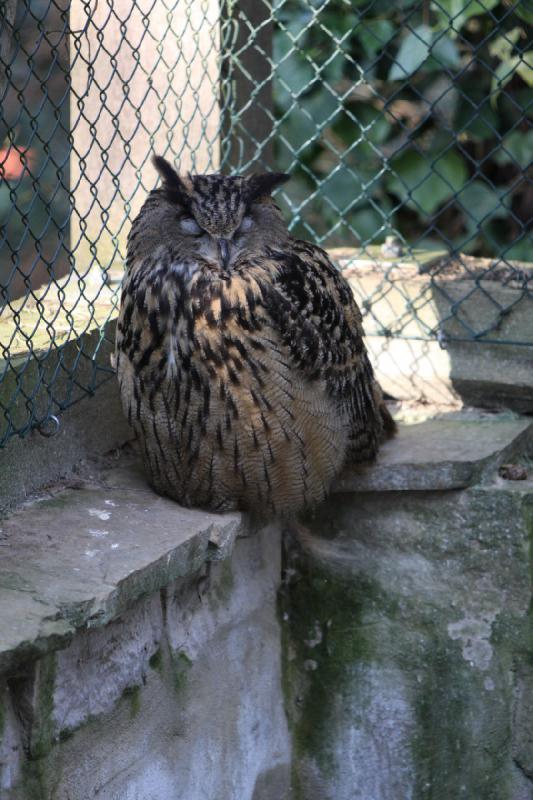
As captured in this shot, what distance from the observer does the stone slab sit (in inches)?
90.0

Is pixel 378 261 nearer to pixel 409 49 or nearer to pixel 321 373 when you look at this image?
pixel 409 49

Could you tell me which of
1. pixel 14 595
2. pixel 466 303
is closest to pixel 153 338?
pixel 14 595

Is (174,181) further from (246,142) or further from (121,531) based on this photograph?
(246,142)

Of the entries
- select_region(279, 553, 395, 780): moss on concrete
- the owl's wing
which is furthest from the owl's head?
select_region(279, 553, 395, 780): moss on concrete

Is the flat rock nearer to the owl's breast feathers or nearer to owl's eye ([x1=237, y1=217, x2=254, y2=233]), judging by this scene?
the owl's breast feathers

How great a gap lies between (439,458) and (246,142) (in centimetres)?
128

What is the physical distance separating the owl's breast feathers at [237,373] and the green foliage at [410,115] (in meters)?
1.47

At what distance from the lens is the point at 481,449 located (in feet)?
11.4

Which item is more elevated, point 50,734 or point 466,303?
point 466,303

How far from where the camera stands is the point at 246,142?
3896 mm

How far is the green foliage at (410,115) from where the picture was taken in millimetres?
4605

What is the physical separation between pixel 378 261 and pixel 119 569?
1.96 metres

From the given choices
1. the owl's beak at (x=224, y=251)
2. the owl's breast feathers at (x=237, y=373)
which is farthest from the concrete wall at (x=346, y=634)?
the owl's beak at (x=224, y=251)

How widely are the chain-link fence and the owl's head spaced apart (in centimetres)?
25
